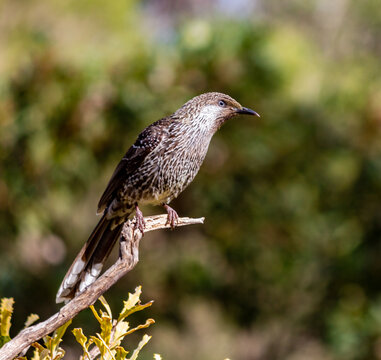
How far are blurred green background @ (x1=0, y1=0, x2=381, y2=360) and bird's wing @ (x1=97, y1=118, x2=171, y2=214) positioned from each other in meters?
2.69

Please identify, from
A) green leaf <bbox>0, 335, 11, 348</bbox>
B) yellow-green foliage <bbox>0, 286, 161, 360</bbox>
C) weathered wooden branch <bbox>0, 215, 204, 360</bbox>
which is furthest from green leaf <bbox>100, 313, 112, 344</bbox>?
green leaf <bbox>0, 335, 11, 348</bbox>

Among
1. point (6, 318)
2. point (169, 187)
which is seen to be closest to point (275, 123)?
point (169, 187)

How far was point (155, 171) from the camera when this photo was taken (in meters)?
2.88

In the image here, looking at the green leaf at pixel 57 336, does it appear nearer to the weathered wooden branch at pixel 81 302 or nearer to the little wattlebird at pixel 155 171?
the weathered wooden branch at pixel 81 302

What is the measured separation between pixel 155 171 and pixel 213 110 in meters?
0.42

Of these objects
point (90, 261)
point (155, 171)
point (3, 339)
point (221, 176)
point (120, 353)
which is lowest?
point (120, 353)

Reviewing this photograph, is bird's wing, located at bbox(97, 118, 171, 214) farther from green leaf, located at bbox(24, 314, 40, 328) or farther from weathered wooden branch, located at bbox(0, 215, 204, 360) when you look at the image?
green leaf, located at bbox(24, 314, 40, 328)

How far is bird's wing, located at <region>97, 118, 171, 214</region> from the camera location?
295cm

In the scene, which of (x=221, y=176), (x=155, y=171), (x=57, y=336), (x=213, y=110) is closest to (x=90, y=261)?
(x=155, y=171)

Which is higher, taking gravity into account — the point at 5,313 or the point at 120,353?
the point at 5,313

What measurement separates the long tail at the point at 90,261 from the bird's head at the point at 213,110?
0.70 m

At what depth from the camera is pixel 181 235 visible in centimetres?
741

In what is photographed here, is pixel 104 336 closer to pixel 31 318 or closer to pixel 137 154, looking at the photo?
pixel 31 318

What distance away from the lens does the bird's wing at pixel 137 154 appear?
2949 mm
